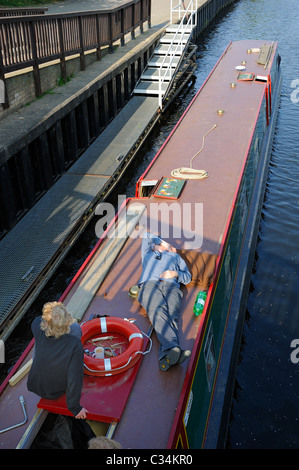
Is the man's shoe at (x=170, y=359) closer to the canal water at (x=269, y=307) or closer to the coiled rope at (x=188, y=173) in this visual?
the canal water at (x=269, y=307)

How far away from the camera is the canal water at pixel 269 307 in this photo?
7719 millimetres

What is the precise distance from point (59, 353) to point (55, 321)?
378mm

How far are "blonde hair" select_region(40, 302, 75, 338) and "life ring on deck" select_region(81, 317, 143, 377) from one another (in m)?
1.08

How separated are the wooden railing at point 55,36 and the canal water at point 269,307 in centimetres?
424

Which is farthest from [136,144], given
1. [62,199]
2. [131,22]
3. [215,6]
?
[215,6]

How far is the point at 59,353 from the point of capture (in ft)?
14.5

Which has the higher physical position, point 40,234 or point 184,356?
point 184,356

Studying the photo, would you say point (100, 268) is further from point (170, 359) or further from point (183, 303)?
point (170, 359)

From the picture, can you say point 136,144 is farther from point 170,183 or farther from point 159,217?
point 159,217

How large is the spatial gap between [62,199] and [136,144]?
5.03 m

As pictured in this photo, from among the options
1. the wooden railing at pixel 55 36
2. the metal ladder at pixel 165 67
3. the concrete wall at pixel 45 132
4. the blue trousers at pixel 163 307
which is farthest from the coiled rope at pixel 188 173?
the metal ladder at pixel 165 67

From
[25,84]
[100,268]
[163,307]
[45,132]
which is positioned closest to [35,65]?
[25,84]

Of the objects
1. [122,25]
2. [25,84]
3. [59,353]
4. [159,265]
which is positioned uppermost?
[122,25]

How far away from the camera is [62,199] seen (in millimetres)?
11805
